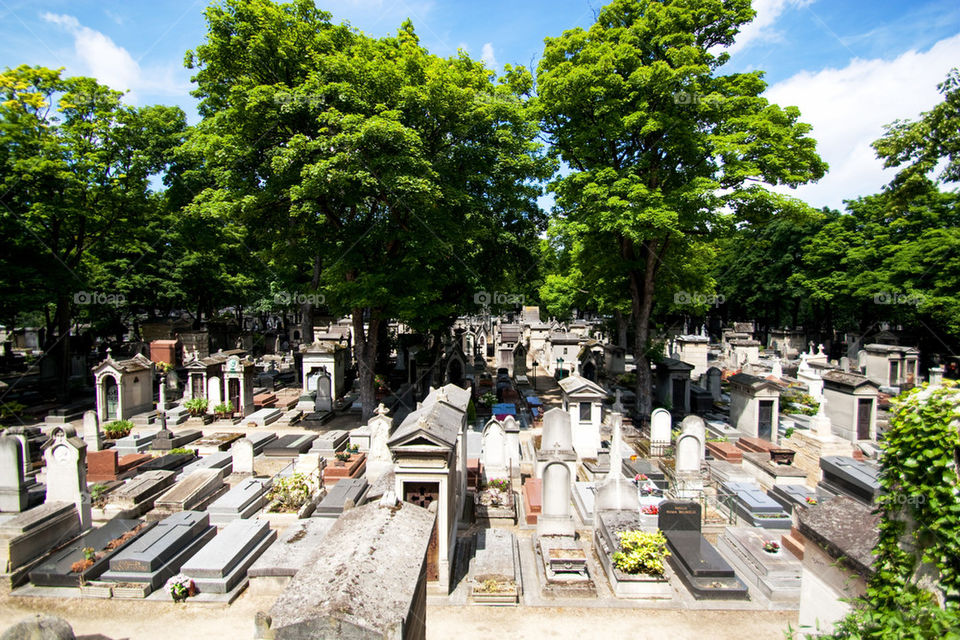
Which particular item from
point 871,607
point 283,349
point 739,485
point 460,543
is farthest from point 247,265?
point 871,607

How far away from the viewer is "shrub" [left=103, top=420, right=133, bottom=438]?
16.5m

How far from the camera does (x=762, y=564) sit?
27.5 feet

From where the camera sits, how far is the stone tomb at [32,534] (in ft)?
26.8

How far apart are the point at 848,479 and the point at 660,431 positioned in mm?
5167

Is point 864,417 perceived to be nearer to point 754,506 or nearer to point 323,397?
point 754,506

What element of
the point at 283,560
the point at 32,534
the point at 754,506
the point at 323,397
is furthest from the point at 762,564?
the point at 323,397

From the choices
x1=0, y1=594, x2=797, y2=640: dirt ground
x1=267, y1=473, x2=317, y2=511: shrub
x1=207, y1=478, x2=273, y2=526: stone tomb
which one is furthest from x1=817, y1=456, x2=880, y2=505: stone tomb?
x1=207, y1=478, x2=273, y2=526: stone tomb

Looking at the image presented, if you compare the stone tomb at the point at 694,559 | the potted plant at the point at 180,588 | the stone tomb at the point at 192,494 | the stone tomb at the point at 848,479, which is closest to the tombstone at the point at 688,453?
the stone tomb at the point at 848,479

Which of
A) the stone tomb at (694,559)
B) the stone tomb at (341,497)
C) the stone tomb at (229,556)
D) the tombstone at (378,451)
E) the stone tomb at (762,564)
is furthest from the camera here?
the tombstone at (378,451)

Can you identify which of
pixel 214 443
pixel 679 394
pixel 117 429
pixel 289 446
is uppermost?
pixel 679 394

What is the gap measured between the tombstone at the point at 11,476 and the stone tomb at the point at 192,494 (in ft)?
8.22

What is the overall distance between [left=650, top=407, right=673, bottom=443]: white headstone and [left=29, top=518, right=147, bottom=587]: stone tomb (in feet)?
44.9

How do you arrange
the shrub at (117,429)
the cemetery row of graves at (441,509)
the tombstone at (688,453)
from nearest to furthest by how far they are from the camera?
the cemetery row of graves at (441,509) < the tombstone at (688,453) < the shrub at (117,429)

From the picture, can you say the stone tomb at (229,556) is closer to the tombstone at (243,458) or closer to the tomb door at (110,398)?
the tombstone at (243,458)
